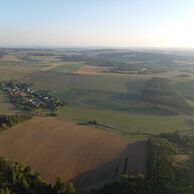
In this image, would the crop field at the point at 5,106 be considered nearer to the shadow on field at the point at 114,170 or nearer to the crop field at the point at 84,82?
the crop field at the point at 84,82

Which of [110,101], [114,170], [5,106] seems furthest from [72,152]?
[110,101]

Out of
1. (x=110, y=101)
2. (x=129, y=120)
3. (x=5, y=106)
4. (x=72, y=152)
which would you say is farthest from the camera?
(x=110, y=101)

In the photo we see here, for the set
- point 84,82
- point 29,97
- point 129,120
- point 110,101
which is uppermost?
point 84,82

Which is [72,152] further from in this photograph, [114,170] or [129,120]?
[129,120]

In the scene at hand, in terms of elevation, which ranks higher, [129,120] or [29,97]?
[29,97]

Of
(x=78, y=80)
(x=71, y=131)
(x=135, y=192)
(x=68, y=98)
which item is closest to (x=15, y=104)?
(x=68, y=98)

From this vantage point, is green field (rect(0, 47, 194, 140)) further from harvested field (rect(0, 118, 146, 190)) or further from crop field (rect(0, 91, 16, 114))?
harvested field (rect(0, 118, 146, 190))
